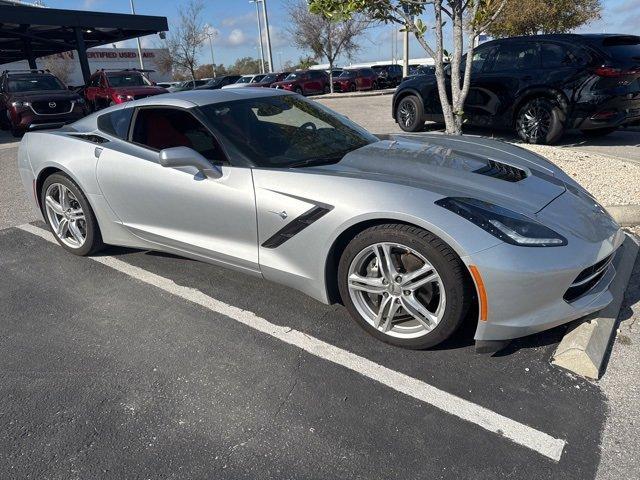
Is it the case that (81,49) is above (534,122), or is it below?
above

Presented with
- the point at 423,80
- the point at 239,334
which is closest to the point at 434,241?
the point at 239,334

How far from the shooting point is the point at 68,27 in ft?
63.4

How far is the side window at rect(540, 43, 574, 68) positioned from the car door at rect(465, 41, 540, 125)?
0.31ft

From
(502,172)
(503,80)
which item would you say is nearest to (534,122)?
(503,80)

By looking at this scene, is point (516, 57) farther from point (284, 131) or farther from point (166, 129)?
point (166, 129)

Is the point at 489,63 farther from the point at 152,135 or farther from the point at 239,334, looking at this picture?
the point at 239,334

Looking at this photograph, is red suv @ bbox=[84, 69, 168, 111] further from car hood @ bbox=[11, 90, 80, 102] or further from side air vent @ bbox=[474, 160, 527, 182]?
side air vent @ bbox=[474, 160, 527, 182]

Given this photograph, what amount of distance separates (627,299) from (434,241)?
165cm

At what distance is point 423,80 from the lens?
9375mm

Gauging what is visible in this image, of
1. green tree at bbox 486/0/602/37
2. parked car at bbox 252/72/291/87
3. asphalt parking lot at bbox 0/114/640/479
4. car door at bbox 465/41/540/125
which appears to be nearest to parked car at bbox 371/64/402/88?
parked car at bbox 252/72/291/87

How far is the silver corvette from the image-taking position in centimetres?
235

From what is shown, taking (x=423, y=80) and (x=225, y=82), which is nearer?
(x=423, y=80)

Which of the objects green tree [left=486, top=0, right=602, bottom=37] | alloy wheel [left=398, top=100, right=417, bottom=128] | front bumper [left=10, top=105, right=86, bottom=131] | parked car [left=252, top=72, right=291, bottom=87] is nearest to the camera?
alloy wheel [left=398, top=100, right=417, bottom=128]

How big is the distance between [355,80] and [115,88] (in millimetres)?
16954
